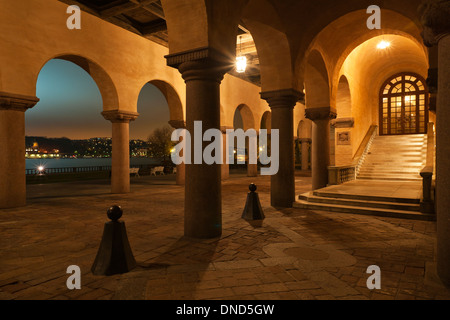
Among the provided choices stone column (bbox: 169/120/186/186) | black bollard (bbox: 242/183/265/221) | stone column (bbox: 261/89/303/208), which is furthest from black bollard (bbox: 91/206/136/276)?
stone column (bbox: 169/120/186/186)

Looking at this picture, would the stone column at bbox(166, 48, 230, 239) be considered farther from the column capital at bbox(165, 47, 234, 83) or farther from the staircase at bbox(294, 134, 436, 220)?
the staircase at bbox(294, 134, 436, 220)

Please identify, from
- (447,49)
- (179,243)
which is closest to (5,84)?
(179,243)

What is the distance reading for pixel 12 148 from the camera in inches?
348

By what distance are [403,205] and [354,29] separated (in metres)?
6.44

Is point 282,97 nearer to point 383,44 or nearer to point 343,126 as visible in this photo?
point 343,126

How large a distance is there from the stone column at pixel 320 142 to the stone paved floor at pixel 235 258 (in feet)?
12.4

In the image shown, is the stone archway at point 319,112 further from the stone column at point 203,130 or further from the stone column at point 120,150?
the stone column at point 120,150

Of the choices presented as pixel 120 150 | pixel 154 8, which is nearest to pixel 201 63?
pixel 154 8

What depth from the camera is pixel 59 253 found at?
471cm

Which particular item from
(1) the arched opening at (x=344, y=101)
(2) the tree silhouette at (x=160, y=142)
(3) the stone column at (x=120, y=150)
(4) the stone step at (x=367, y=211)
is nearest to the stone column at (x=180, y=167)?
(3) the stone column at (x=120, y=150)

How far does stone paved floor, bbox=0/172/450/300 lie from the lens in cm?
329

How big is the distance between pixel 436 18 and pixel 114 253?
4931mm

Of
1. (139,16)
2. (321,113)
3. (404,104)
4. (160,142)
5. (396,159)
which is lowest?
(396,159)
